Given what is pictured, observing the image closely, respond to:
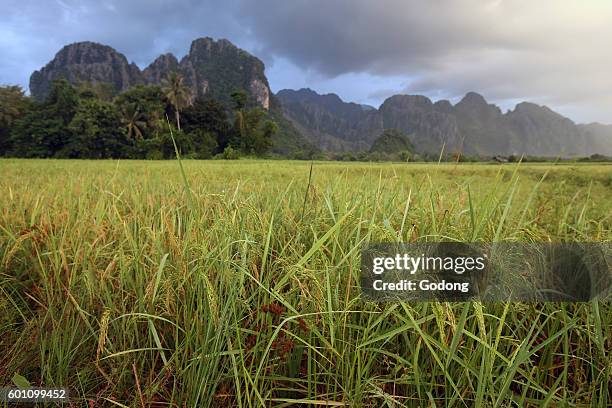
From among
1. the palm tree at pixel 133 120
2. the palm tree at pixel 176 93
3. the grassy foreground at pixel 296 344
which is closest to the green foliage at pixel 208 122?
the palm tree at pixel 176 93

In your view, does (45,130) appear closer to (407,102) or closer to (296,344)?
(296,344)

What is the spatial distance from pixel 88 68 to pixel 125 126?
93829mm

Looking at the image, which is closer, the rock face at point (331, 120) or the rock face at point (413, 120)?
the rock face at point (413, 120)

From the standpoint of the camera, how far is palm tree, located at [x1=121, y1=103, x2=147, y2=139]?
115 feet

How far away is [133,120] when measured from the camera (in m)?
35.6

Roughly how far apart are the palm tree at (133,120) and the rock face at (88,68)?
76.7 meters

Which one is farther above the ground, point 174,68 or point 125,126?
point 174,68

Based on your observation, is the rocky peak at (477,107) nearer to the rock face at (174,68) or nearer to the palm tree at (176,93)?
the rock face at (174,68)

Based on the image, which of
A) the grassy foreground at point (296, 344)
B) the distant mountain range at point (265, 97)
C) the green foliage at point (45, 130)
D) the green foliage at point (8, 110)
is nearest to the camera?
the grassy foreground at point (296, 344)

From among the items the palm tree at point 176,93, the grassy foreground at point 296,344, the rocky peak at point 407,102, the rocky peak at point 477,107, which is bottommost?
the grassy foreground at point 296,344

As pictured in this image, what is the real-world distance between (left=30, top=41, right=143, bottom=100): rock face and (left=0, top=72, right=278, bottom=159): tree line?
71.2 m

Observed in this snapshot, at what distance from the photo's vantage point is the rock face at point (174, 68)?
9806 cm

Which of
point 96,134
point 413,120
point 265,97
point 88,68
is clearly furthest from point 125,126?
point 413,120

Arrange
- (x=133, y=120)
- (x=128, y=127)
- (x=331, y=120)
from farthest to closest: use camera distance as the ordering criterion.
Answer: (x=331, y=120) < (x=133, y=120) < (x=128, y=127)
